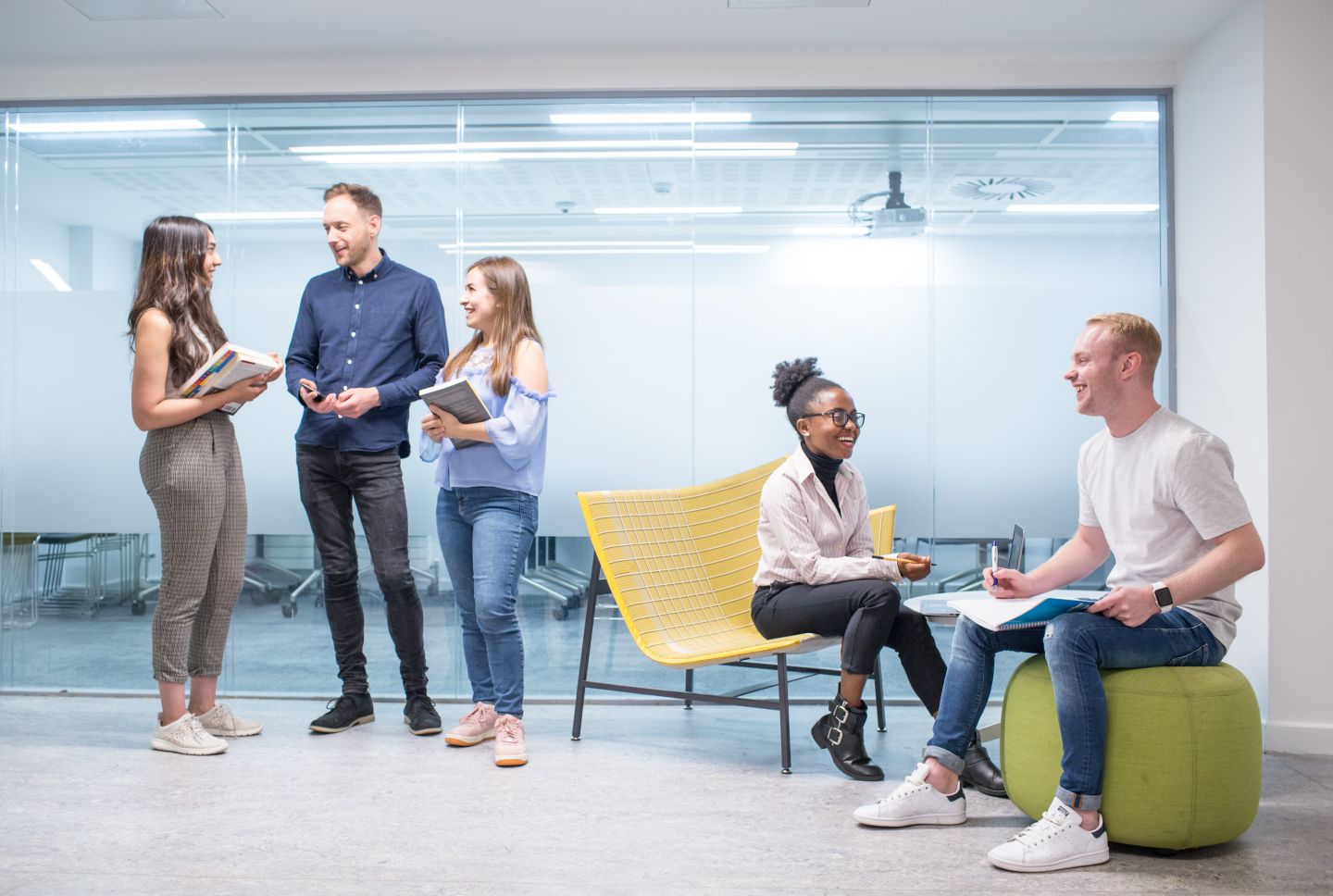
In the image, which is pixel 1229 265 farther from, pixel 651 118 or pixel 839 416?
pixel 651 118

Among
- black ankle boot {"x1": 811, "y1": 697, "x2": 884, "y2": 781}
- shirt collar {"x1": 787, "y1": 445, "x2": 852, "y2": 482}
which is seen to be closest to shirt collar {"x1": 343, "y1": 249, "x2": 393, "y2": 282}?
shirt collar {"x1": 787, "y1": 445, "x2": 852, "y2": 482}

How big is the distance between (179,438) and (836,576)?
6.77 ft

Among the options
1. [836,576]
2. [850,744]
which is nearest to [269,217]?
[836,576]

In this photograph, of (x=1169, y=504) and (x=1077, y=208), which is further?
(x=1077, y=208)

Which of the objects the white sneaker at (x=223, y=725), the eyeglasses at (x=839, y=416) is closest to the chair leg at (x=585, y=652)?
the eyeglasses at (x=839, y=416)

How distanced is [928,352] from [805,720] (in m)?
1.50

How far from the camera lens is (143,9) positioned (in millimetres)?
3781

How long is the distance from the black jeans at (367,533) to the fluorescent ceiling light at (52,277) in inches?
64.9

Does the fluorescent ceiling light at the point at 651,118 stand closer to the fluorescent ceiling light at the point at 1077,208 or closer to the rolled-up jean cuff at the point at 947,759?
the fluorescent ceiling light at the point at 1077,208

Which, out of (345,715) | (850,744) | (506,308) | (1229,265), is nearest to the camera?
(850,744)

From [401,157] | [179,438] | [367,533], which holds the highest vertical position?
[401,157]

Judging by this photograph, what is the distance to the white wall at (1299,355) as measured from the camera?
11.6 feet

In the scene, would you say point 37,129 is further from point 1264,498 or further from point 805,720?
point 1264,498

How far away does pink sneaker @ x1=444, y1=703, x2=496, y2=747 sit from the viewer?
3424 millimetres
